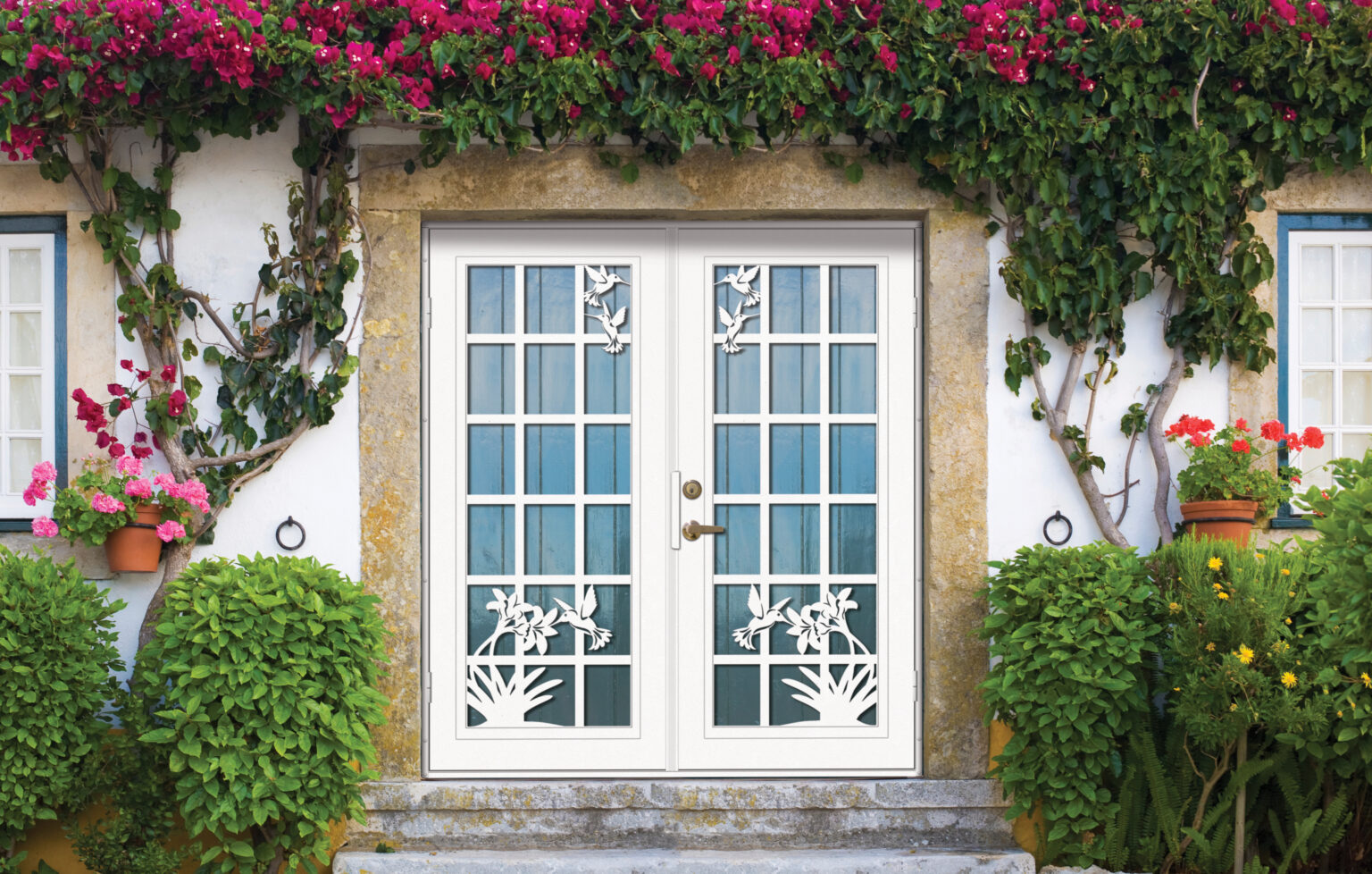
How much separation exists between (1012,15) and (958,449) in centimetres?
164

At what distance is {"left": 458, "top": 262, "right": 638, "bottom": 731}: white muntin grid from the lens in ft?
15.2

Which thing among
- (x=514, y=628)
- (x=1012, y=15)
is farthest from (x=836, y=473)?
(x=1012, y=15)

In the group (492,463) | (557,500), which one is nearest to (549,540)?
(557,500)

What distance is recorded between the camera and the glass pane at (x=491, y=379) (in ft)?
15.4

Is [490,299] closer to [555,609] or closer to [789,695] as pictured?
[555,609]

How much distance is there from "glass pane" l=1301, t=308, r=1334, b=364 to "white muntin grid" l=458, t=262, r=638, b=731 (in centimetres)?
272

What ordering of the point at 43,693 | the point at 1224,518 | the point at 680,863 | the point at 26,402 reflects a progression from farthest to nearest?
the point at 26,402 → the point at 1224,518 → the point at 680,863 → the point at 43,693

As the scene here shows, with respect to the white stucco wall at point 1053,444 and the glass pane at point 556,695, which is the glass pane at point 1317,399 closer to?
the white stucco wall at point 1053,444

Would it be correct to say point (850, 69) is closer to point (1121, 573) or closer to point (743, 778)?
point (1121, 573)

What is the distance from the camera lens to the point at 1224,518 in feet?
14.0

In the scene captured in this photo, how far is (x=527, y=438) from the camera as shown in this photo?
15.4 ft

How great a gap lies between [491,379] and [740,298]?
1.07 m

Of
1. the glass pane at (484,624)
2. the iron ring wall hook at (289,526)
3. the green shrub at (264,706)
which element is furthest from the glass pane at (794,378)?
the iron ring wall hook at (289,526)

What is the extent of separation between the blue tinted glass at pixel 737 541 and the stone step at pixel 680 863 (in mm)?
1102
